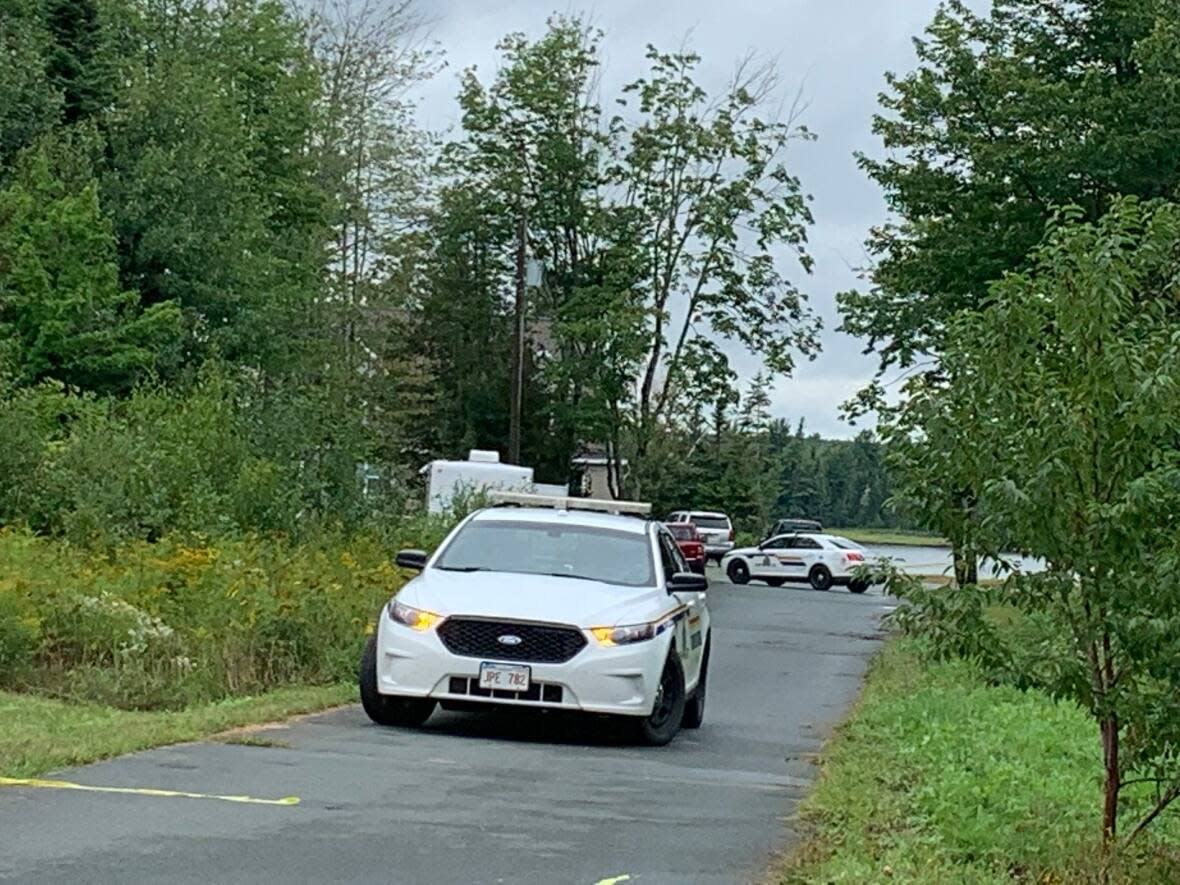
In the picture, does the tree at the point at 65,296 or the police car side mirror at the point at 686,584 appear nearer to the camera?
the police car side mirror at the point at 686,584

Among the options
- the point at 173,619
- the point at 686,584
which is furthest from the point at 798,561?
the point at 686,584

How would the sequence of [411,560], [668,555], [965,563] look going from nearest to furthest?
[965,563]
[411,560]
[668,555]

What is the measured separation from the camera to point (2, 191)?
3195 cm

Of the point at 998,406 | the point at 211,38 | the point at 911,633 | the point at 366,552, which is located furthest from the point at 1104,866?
the point at 211,38

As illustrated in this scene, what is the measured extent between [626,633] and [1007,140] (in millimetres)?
18058

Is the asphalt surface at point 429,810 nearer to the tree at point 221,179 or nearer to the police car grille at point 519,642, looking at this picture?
the police car grille at point 519,642

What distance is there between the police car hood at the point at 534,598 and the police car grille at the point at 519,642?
0.19ft

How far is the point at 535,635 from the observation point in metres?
12.1

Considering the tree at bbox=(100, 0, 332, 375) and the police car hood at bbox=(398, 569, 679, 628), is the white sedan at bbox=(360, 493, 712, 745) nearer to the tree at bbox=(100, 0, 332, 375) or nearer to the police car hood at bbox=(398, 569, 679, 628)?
the police car hood at bbox=(398, 569, 679, 628)

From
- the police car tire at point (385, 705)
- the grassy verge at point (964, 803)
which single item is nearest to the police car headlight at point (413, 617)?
the police car tire at point (385, 705)

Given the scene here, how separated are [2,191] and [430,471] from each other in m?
10.7

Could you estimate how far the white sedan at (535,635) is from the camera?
1205 cm

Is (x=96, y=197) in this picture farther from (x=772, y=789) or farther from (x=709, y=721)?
(x=772, y=789)

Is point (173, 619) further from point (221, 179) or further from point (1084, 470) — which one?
point (221, 179)
